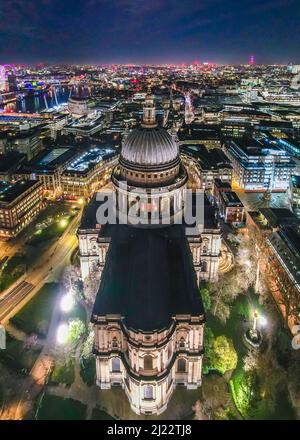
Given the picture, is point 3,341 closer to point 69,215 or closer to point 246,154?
point 69,215

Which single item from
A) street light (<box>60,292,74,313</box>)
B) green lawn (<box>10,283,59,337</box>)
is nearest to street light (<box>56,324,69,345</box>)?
green lawn (<box>10,283,59,337</box>)

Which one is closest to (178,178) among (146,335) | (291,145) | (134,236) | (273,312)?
(134,236)

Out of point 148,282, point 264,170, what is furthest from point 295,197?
point 148,282

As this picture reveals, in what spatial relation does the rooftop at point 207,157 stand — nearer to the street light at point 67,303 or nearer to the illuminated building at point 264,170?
the illuminated building at point 264,170

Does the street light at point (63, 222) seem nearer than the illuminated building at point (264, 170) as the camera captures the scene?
Yes

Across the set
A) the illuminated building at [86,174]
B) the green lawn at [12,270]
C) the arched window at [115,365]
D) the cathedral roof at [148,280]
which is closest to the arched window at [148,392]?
the arched window at [115,365]
